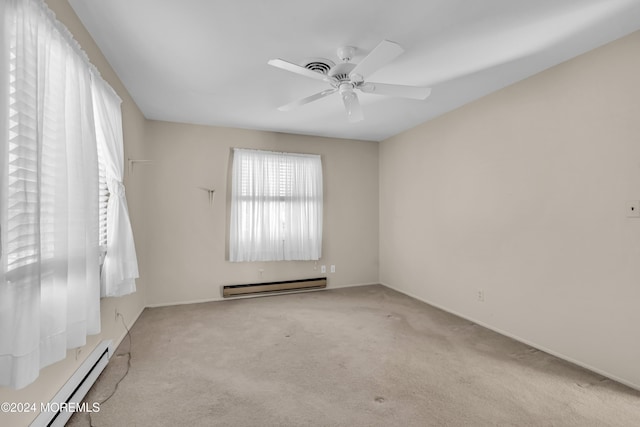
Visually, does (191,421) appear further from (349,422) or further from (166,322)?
(166,322)

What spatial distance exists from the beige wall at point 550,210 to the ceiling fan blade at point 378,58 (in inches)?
69.3

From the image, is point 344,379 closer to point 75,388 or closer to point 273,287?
point 75,388

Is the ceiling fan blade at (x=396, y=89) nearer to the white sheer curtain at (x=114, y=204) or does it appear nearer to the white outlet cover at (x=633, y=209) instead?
the white outlet cover at (x=633, y=209)

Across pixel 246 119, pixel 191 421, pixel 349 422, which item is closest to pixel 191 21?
pixel 246 119

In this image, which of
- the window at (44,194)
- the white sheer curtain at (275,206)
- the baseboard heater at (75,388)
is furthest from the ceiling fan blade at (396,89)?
the baseboard heater at (75,388)

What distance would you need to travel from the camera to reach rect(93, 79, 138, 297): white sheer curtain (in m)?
2.38

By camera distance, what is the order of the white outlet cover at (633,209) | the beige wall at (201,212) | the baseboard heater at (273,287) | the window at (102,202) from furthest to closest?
the baseboard heater at (273,287) < the beige wall at (201,212) < the window at (102,202) < the white outlet cover at (633,209)

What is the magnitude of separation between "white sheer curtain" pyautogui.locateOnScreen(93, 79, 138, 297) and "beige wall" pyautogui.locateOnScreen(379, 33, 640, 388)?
352 centimetres

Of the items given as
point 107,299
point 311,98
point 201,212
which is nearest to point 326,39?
point 311,98

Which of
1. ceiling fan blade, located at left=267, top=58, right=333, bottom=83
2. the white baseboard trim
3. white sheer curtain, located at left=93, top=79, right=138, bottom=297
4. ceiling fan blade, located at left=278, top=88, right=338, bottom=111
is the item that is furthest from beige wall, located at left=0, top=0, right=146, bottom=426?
the white baseboard trim

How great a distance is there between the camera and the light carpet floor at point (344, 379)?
1884mm

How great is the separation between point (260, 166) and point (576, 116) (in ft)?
11.8

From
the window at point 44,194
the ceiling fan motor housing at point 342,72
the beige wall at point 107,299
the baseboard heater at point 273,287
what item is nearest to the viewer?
the window at point 44,194

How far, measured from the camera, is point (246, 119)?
4.09 m
